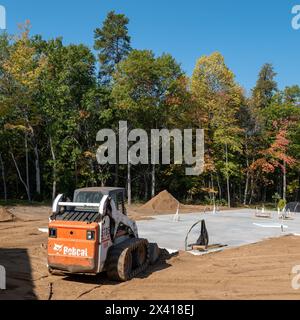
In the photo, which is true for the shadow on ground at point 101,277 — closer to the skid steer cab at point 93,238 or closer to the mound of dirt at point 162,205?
the skid steer cab at point 93,238

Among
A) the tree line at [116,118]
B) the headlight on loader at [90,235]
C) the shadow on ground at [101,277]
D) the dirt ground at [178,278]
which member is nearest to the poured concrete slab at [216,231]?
the dirt ground at [178,278]

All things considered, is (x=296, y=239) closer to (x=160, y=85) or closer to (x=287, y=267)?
(x=287, y=267)

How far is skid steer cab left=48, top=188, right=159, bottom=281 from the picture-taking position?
10.2m

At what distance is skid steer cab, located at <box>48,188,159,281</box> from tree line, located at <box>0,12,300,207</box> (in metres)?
22.2

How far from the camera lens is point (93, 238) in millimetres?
10180

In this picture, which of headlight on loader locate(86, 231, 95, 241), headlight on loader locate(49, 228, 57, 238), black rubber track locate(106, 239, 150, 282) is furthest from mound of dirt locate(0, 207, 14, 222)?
headlight on loader locate(86, 231, 95, 241)

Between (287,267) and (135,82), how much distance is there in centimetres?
2691

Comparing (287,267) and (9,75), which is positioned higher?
(9,75)

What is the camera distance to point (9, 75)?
33719mm

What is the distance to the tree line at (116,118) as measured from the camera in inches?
1395

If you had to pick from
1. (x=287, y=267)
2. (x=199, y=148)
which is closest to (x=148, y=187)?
(x=199, y=148)

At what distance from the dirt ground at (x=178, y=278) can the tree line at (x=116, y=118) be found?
2075 centimetres

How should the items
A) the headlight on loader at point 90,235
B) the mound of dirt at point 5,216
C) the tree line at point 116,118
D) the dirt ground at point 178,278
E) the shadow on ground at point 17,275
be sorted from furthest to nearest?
the tree line at point 116,118
the mound of dirt at point 5,216
the headlight on loader at point 90,235
the dirt ground at point 178,278
the shadow on ground at point 17,275

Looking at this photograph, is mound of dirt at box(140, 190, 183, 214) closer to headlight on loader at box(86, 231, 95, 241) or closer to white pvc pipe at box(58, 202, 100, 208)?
white pvc pipe at box(58, 202, 100, 208)
